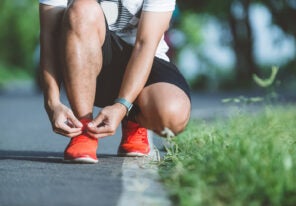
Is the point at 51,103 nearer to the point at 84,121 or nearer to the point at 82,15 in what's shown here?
the point at 84,121

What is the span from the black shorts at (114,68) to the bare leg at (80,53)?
28cm

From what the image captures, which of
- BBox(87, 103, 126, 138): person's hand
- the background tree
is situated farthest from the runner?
the background tree

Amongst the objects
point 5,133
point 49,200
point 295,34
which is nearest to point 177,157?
point 49,200

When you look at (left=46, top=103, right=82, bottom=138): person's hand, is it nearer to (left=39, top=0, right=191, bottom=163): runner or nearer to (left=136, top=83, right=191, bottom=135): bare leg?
(left=39, top=0, right=191, bottom=163): runner

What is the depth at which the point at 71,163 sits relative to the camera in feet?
13.8

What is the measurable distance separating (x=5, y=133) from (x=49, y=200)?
428 centimetres

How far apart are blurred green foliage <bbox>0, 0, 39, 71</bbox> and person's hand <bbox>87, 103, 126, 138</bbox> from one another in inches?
1235

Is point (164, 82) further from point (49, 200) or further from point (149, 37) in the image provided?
point (49, 200)

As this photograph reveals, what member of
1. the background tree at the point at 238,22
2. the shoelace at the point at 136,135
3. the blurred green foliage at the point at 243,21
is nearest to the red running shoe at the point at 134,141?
the shoelace at the point at 136,135

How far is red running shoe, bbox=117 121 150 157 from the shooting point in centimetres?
466

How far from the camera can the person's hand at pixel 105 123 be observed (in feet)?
13.0

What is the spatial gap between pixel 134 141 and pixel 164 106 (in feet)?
1.91

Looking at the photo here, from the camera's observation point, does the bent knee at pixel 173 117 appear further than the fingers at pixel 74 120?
Yes

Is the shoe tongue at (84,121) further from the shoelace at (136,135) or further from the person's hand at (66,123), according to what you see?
the shoelace at (136,135)
